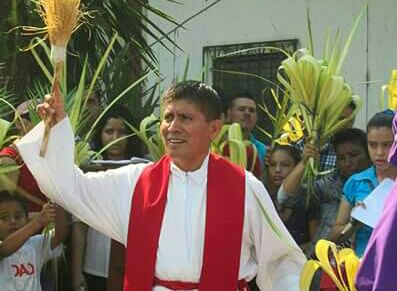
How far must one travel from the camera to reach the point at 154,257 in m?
3.85

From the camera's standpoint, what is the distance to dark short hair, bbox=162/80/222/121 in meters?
3.93

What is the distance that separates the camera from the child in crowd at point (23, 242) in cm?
448

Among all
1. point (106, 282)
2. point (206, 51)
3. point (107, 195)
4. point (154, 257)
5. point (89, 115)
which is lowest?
point (106, 282)

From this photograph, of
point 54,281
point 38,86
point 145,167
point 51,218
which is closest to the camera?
point 145,167

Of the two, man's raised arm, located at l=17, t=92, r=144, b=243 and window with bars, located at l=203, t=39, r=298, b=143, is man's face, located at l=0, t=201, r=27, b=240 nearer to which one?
man's raised arm, located at l=17, t=92, r=144, b=243

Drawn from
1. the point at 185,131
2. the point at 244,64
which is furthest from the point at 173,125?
the point at 244,64

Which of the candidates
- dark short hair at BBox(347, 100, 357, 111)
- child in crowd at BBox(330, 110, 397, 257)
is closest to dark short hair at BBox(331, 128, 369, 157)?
dark short hair at BBox(347, 100, 357, 111)

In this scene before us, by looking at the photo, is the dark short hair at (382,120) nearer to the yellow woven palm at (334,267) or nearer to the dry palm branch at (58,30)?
the yellow woven palm at (334,267)

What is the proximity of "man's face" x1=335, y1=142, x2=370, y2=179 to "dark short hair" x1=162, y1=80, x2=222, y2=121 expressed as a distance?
1.48m

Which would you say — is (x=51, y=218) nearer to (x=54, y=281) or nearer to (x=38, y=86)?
(x=54, y=281)

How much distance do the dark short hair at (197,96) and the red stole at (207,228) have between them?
25 centimetres

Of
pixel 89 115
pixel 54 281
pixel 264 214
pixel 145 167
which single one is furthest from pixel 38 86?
pixel 264 214

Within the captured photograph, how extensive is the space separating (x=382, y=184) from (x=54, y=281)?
1.74 m

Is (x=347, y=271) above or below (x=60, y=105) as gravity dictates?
below
